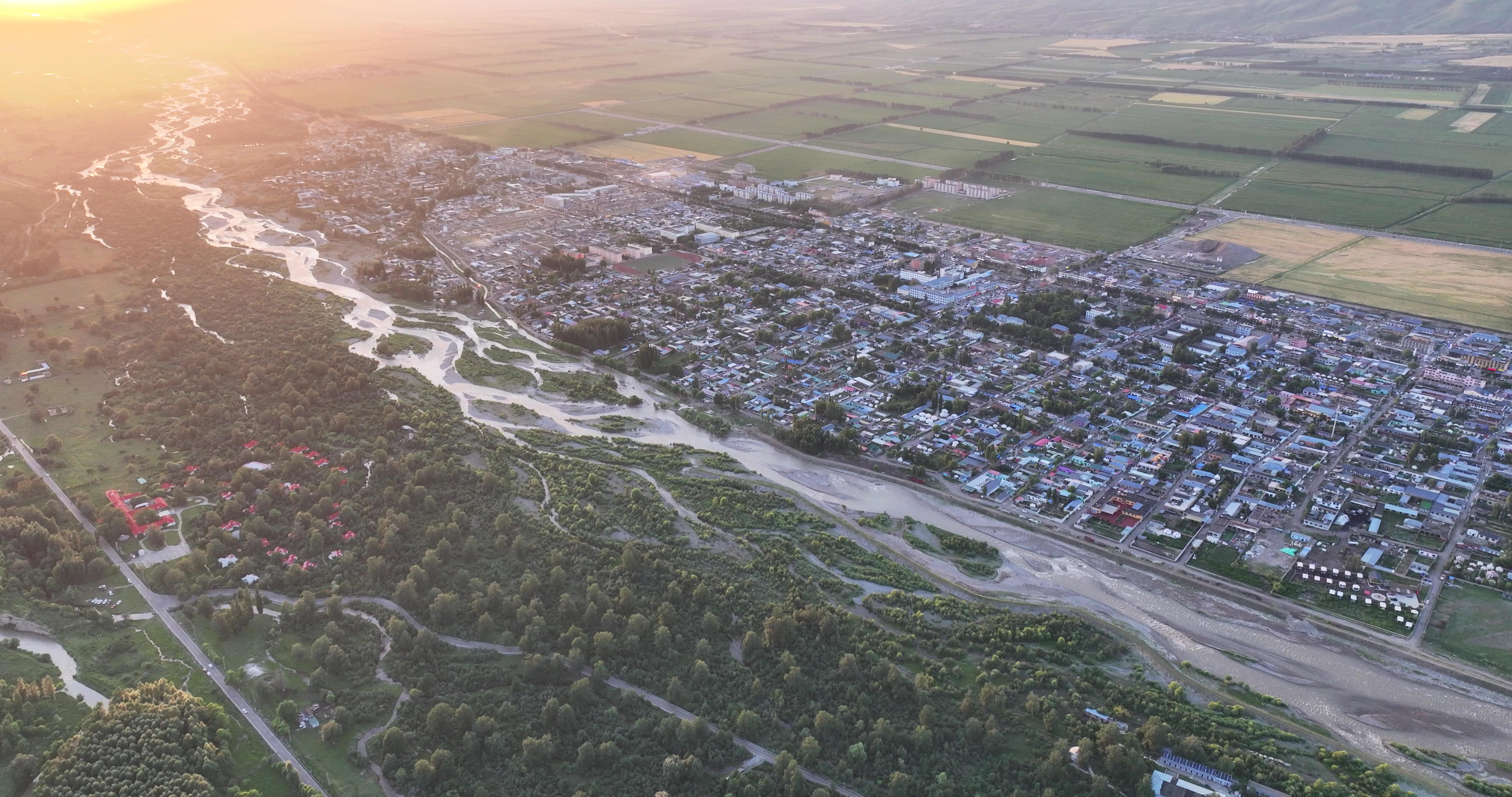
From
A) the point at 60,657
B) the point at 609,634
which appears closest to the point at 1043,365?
the point at 609,634

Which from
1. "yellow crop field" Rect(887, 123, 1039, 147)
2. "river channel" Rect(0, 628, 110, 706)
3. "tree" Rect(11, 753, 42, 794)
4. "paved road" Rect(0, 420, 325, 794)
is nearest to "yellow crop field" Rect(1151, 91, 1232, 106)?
"yellow crop field" Rect(887, 123, 1039, 147)

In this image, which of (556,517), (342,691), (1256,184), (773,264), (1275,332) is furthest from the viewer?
(1256,184)

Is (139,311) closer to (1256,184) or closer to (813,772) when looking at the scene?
(813,772)

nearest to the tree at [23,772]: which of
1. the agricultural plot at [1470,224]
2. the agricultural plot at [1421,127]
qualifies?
the agricultural plot at [1470,224]

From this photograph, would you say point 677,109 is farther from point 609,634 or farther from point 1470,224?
point 609,634

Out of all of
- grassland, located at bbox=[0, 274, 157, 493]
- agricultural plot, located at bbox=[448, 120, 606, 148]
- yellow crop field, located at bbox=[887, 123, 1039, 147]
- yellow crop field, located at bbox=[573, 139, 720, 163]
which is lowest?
grassland, located at bbox=[0, 274, 157, 493]

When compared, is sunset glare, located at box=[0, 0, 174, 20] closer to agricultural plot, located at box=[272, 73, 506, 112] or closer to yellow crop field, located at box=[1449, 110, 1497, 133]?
agricultural plot, located at box=[272, 73, 506, 112]

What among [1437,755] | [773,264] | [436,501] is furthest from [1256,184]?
[436,501]
